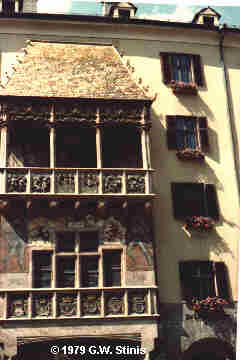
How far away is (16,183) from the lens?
1733 cm

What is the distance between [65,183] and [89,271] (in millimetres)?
3496

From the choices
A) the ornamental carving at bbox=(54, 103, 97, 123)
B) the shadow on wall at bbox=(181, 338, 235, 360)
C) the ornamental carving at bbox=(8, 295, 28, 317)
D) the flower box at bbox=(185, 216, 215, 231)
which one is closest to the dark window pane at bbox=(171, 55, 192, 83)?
the ornamental carving at bbox=(54, 103, 97, 123)

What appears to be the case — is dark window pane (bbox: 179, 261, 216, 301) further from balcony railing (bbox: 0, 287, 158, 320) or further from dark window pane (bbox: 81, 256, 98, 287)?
dark window pane (bbox: 81, 256, 98, 287)

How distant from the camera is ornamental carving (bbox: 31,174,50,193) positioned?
1739 centimetres

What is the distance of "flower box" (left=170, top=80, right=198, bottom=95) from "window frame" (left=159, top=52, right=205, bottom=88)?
301mm

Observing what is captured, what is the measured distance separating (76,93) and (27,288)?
8034 mm

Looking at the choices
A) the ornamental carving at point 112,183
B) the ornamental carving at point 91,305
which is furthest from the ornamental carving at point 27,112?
the ornamental carving at point 91,305

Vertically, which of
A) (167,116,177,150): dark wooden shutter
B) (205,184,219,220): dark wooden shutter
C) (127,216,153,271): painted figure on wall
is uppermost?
(167,116,177,150): dark wooden shutter

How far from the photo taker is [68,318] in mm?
16219

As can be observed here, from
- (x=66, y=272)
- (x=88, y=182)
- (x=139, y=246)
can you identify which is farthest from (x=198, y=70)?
(x=66, y=272)

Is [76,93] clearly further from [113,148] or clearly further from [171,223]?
[171,223]

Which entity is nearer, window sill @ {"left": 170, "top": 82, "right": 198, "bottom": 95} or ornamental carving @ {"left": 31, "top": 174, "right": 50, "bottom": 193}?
ornamental carving @ {"left": 31, "top": 174, "right": 50, "bottom": 193}

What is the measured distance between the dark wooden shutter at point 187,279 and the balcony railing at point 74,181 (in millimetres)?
3386

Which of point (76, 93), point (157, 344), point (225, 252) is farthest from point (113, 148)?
point (157, 344)
